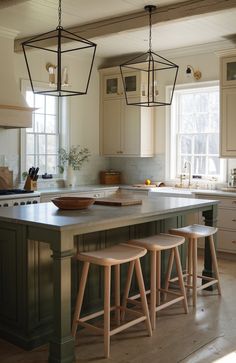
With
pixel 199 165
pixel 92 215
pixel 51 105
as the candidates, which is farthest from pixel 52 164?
pixel 92 215

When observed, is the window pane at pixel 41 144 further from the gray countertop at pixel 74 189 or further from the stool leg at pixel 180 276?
the stool leg at pixel 180 276

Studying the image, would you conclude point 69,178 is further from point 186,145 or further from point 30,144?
point 186,145

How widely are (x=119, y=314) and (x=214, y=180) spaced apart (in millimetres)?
3382

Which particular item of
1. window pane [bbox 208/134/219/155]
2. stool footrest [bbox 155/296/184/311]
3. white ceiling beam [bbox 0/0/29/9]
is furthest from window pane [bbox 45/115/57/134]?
stool footrest [bbox 155/296/184/311]

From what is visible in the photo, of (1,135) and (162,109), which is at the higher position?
(162,109)

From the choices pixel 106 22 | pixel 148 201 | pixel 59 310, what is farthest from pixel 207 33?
pixel 59 310

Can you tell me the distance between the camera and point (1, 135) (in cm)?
604

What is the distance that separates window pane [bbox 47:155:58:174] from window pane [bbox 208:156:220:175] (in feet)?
7.61

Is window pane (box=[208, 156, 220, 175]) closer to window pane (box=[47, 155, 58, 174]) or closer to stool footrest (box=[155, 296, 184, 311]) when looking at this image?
window pane (box=[47, 155, 58, 174])

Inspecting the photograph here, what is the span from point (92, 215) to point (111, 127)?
410 centimetres

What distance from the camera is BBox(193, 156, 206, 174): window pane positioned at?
686 centimetres

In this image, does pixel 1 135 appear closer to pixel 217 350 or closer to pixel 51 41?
pixel 51 41

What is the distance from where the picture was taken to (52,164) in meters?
6.87

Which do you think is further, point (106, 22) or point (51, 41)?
point (51, 41)
